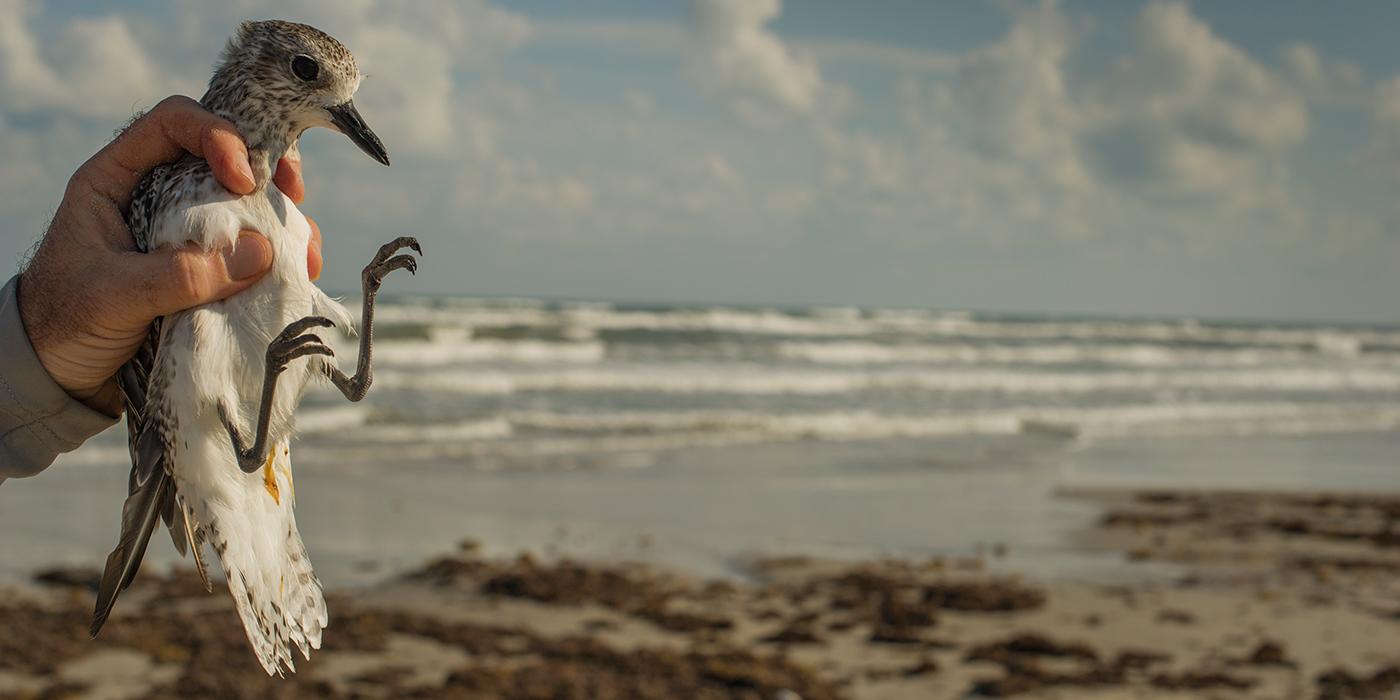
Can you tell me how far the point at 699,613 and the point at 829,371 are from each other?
18.7 metres

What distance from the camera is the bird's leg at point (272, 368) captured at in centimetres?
208

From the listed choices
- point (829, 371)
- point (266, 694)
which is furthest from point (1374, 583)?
point (829, 371)

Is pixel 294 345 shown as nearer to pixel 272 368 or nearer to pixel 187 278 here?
pixel 272 368

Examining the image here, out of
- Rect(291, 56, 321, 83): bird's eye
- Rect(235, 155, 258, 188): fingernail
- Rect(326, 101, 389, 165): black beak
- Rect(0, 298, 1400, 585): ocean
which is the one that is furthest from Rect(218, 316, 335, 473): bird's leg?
Rect(0, 298, 1400, 585): ocean

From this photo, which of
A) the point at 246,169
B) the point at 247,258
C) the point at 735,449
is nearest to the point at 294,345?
the point at 247,258

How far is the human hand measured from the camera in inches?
81.8

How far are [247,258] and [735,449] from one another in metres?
14.1

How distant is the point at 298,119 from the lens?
2.36 metres

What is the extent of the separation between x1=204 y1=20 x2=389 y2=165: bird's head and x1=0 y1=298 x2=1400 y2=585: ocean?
23.3 feet

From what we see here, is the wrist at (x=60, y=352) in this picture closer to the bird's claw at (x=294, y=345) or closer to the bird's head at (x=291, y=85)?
the bird's claw at (x=294, y=345)

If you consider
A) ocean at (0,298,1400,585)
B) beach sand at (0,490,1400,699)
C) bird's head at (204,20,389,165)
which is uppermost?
bird's head at (204,20,389,165)

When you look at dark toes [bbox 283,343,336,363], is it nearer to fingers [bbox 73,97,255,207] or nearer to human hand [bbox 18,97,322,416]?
human hand [bbox 18,97,322,416]

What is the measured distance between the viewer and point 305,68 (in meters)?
2.34

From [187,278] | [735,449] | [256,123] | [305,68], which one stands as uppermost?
[305,68]
